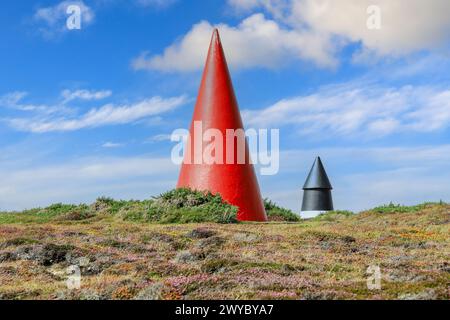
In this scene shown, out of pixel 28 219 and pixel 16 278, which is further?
pixel 28 219

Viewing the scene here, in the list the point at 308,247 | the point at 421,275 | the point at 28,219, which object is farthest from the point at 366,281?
the point at 28,219

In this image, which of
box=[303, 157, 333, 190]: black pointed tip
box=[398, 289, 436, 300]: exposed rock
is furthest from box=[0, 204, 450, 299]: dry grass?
box=[303, 157, 333, 190]: black pointed tip

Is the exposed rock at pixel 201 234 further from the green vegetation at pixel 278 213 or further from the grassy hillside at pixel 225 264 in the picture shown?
the green vegetation at pixel 278 213

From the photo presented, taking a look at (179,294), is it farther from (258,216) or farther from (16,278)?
(258,216)

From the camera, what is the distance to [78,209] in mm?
28469

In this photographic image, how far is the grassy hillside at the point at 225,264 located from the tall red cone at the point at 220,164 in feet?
9.82

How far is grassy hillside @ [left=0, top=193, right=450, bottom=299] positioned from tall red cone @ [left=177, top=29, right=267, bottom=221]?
2.99 meters

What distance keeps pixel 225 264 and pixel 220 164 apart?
1391 cm

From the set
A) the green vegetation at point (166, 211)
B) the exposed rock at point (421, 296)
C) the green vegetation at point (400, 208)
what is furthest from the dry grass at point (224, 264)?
the green vegetation at point (400, 208)

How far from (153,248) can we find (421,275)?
6542mm

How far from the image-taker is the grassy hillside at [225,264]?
27.0 ft

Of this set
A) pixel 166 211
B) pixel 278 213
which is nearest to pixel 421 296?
pixel 166 211
